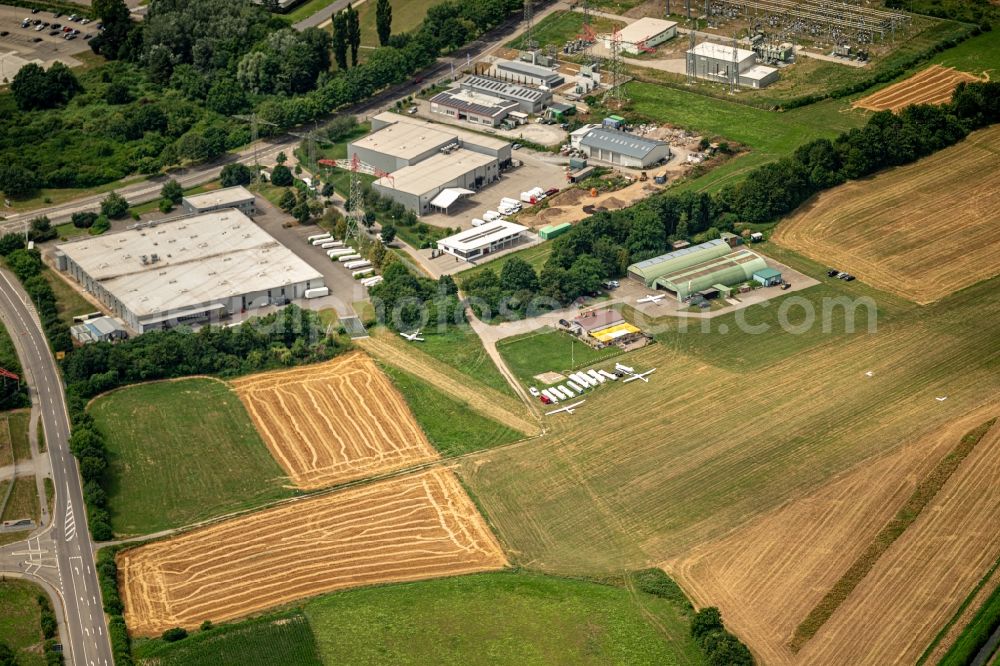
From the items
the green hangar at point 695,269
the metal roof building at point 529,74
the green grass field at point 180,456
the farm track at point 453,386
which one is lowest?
the green grass field at point 180,456

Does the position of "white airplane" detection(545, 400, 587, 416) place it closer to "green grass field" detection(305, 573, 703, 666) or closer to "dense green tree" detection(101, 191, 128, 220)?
"green grass field" detection(305, 573, 703, 666)

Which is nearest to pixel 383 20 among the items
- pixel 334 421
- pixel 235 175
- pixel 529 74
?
pixel 529 74

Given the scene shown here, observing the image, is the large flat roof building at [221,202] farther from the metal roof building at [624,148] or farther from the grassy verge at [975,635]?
the grassy verge at [975,635]

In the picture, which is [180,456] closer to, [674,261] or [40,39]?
[674,261]

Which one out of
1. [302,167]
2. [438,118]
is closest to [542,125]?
[438,118]

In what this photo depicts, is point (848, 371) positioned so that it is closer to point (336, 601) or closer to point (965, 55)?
point (336, 601)

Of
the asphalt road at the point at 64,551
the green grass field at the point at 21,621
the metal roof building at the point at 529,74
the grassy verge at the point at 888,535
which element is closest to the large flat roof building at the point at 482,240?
the metal roof building at the point at 529,74

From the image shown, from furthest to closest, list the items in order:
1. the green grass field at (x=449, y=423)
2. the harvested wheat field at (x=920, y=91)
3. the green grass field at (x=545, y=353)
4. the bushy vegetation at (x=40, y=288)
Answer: the harvested wheat field at (x=920, y=91) → the bushy vegetation at (x=40, y=288) → the green grass field at (x=545, y=353) → the green grass field at (x=449, y=423)
